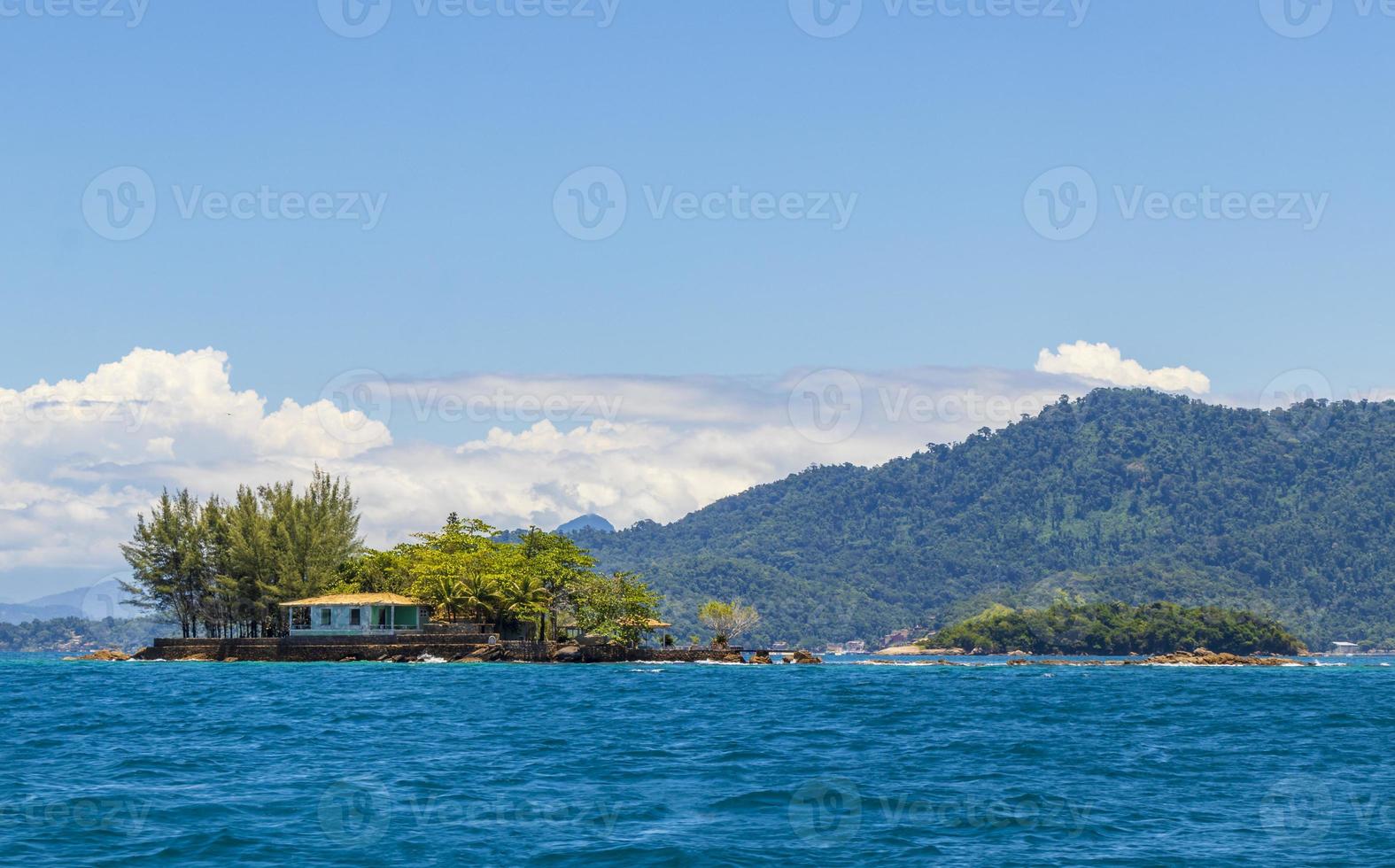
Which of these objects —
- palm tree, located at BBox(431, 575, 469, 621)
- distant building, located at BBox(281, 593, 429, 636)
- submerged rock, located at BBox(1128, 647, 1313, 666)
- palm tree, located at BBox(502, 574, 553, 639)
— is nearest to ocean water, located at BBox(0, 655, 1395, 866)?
distant building, located at BBox(281, 593, 429, 636)

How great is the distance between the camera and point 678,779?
37.7 metres

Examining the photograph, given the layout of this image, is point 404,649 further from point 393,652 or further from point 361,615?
point 361,615

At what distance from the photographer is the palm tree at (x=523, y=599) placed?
11331 centimetres

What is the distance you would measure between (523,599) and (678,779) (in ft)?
253

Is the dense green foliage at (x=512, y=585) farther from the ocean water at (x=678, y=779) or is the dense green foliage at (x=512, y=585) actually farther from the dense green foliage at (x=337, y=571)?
the ocean water at (x=678, y=779)

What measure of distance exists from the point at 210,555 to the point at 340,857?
104084 millimetres

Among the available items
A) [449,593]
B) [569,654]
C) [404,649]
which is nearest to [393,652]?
[404,649]

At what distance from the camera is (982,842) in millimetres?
28953

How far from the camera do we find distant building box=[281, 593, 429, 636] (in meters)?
110

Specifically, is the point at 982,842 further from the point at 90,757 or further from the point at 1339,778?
the point at 90,757

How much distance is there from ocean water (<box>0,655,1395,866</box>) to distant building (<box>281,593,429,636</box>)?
3784 cm

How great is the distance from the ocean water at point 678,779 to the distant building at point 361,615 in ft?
124

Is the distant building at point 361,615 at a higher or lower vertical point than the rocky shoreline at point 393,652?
higher

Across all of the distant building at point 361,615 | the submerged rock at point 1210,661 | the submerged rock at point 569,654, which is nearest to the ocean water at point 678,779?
the submerged rock at point 569,654
